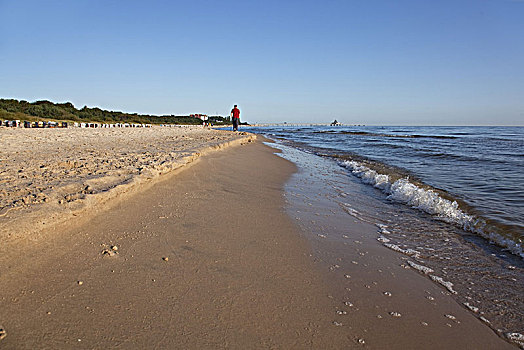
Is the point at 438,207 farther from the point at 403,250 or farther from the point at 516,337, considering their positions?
the point at 516,337

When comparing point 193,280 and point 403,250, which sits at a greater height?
point 193,280

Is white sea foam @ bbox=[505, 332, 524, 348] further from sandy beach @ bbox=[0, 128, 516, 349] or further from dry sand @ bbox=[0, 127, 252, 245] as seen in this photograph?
dry sand @ bbox=[0, 127, 252, 245]

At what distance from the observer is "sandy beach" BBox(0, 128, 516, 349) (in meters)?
1.62

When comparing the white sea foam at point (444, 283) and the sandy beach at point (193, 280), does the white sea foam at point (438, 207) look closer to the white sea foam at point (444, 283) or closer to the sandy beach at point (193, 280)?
the white sea foam at point (444, 283)

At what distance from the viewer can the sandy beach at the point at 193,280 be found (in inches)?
63.7

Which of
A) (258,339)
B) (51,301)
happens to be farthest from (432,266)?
(51,301)

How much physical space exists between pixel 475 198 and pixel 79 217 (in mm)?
6427

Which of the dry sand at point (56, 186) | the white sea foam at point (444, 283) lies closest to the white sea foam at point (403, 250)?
the white sea foam at point (444, 283)

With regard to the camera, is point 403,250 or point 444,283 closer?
point 444,283

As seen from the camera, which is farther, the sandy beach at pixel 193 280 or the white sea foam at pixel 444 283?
the white sea foam at pixel 444 283

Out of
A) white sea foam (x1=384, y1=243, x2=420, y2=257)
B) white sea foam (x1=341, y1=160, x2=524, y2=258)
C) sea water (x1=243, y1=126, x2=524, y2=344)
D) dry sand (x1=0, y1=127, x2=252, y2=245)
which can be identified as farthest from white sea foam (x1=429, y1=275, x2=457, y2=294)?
dry sand (x1=0, y1=127, x2=252, y2=245)

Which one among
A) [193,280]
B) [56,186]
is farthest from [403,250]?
[56,186]

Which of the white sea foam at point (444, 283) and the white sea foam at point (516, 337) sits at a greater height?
the white sea foam at point (444, 283)

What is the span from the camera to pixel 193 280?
2.11m
